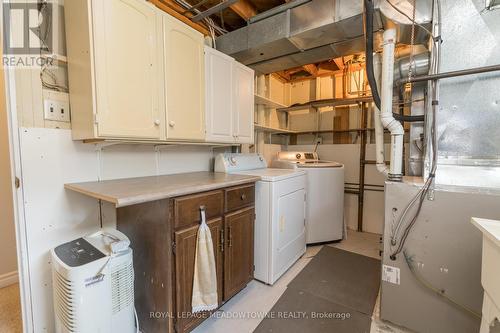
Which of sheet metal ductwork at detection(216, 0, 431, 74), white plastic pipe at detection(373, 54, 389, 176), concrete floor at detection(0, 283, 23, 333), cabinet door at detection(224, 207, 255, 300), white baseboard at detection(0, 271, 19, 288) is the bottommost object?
concrete floor at detection(0, 283, 23, 333)

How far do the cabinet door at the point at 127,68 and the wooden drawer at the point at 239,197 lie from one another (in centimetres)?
66

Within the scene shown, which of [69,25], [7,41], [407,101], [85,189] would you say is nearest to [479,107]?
[407,101]

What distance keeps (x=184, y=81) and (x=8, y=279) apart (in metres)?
2.27

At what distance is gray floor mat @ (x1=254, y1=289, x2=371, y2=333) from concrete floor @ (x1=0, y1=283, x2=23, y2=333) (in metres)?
1.62

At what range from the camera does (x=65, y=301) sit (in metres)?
1.11

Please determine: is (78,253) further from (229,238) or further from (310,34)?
(310,34)

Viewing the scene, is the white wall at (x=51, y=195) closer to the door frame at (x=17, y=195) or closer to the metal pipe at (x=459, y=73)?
the door frame at (x=17, y=195)

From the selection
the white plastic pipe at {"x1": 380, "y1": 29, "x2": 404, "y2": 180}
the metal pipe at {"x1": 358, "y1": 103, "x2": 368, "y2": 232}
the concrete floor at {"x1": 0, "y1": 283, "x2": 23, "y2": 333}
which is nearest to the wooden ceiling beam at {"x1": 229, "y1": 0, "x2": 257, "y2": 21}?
the white plastic pipe at {"x1": 380, "y1": 29, "x2": 404, "y2": 180}

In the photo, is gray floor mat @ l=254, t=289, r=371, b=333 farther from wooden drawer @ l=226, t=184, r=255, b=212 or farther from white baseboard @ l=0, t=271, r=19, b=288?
white baseboard @ l=0, t=271, r=19, b=288

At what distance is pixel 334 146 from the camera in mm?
3531

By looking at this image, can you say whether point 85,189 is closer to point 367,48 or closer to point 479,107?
point 367,48

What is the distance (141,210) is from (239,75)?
1.61 metres

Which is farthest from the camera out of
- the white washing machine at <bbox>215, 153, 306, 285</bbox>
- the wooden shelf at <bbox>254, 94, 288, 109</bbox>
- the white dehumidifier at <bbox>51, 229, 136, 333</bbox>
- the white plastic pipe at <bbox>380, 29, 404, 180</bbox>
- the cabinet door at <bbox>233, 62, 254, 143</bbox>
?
the wooden shelf at <bbox>254, 94, 288, 109</bbox>

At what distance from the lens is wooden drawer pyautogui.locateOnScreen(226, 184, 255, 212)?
1.62m
